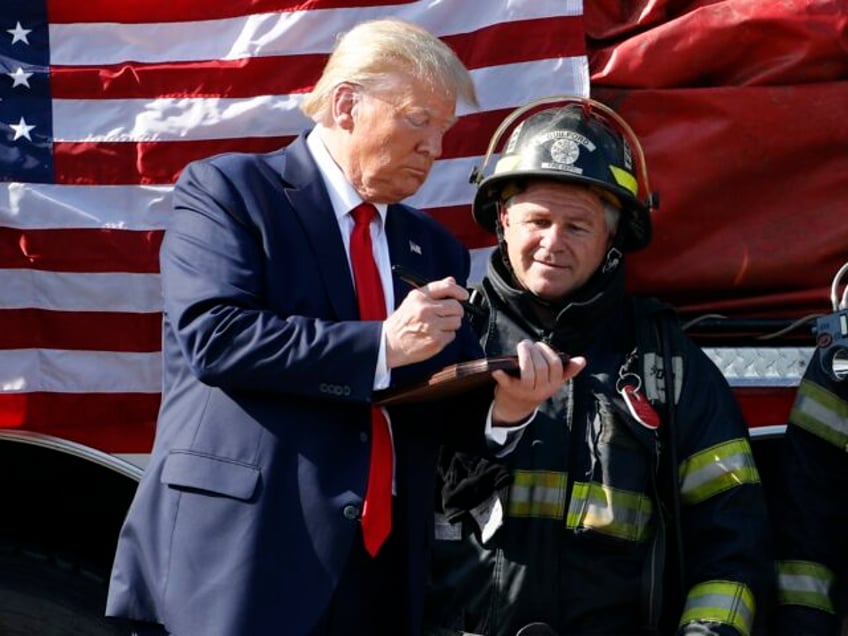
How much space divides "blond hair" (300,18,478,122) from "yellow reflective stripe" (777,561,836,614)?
4.81 feet

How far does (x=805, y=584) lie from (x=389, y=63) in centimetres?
167

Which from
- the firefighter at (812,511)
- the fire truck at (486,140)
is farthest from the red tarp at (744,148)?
the firefighter at (812,511)

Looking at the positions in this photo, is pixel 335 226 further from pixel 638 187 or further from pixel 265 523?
pixel 638 187

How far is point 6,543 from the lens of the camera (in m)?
4.24

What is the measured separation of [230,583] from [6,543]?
1.43 m

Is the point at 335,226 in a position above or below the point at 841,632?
above

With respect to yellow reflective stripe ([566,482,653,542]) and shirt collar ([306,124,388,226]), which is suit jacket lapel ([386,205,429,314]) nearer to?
shirt collar ([306,124,388,226])

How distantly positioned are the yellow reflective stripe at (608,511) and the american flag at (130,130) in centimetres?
93

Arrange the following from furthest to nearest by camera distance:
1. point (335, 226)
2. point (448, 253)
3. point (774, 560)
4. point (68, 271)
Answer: point (68, 271) < point (774, 560) < point (448, 253) < point (335, 226)

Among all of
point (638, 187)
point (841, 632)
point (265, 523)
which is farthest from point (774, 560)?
point (265, 523)

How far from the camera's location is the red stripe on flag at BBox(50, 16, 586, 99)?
4.16 m

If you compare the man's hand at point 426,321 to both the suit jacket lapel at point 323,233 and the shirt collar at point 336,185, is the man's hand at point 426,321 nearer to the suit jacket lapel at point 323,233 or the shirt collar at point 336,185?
the suit jacket lapel at point 323,233

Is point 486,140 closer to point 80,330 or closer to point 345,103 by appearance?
point 345,103

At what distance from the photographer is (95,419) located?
4.09m
